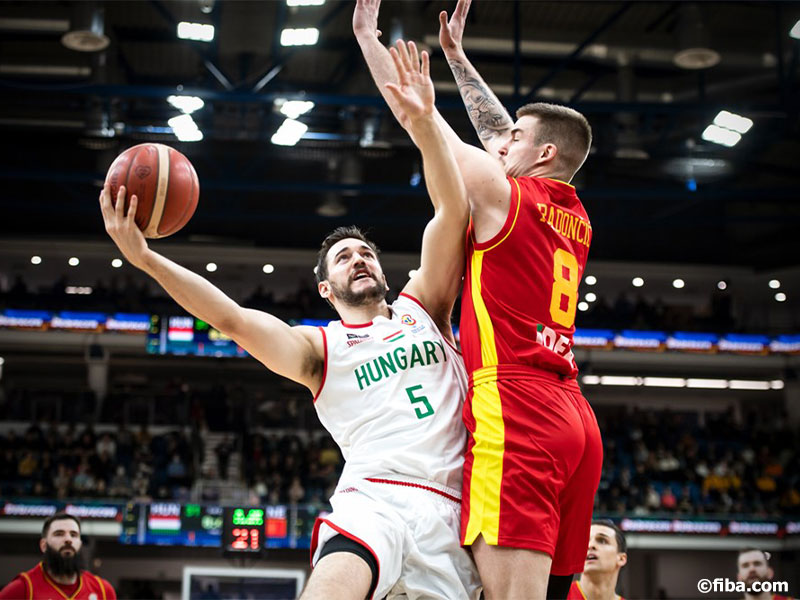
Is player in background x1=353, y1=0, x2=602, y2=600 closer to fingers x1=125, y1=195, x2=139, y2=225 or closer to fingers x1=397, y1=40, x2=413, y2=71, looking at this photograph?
fingers x1=397, y1=40, x2=413, y2=71

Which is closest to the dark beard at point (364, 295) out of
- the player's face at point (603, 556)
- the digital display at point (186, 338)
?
the player's face at point (603, 556)

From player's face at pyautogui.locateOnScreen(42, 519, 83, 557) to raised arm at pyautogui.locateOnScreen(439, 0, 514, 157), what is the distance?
5335mm

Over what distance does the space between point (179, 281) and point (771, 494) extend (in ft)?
79.1

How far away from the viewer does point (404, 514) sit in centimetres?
366

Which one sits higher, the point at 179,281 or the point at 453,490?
the point at 179,281

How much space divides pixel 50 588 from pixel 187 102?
34.3 feet

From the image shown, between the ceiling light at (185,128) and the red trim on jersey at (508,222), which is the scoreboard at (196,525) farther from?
the red trim on jersey at (508,222)

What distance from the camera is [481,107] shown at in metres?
4.36

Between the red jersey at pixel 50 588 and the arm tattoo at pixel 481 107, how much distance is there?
5.25m

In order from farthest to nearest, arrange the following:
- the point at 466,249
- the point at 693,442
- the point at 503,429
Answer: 1. the point at 693,442
2. the point at 466,249
3. the point at 503,429

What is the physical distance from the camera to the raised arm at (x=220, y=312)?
12.0 feet

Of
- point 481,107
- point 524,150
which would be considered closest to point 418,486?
point 524,150

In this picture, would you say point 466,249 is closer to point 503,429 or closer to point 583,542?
point 503,429

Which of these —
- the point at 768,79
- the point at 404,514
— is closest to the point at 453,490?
the point at 404,514
